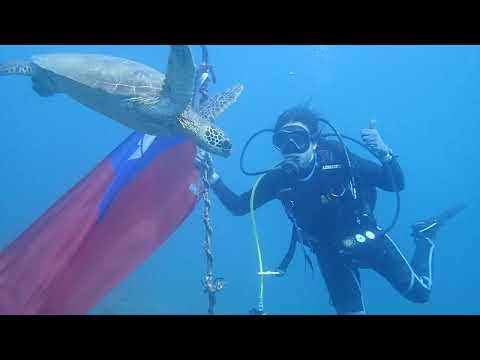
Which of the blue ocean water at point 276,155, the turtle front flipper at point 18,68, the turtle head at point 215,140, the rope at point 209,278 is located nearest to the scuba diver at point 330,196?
the turtle head at point 215,140

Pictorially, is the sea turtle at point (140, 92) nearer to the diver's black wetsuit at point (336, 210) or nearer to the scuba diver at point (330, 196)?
the scuba diver at point (330, 196)

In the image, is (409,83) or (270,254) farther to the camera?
(409,83)

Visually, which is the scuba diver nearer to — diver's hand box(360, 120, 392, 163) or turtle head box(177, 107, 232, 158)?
diver's hand box(360, 120, 392, 163)

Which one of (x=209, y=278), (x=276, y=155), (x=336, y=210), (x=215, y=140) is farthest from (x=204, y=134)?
(x=276, y=155)

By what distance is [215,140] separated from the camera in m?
4.46

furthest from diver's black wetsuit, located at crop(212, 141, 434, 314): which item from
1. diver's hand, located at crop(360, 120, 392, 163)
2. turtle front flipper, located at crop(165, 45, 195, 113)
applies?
turtle front flipper, located at crop(165, 45, 195, 113)

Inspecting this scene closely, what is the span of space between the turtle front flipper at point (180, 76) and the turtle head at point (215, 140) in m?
0.41

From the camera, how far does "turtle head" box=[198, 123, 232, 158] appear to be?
444cm

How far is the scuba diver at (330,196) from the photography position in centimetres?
465

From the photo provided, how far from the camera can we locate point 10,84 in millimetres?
36875

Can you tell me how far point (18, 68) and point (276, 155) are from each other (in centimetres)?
2911
